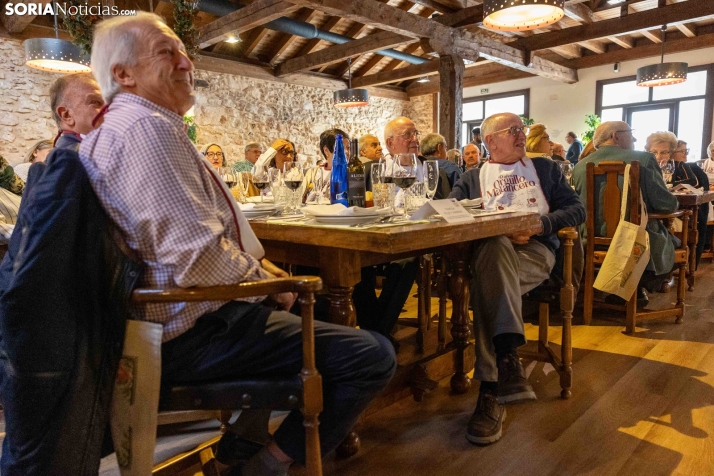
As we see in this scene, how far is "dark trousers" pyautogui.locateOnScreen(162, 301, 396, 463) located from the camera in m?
1.05

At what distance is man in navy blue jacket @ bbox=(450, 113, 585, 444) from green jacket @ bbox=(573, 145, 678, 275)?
2.78 ft

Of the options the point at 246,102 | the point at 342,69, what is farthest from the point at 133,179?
the point at 342,69

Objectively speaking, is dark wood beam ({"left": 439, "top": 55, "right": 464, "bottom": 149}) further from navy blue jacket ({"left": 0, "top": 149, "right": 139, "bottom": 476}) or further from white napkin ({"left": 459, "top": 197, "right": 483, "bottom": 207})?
navy blue jacket ({"left": 0, "top": 149, "right": 139, "bottom": 476})

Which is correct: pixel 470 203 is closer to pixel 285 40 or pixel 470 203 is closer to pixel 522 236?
pixel 522 236

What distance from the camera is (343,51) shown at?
301 inches

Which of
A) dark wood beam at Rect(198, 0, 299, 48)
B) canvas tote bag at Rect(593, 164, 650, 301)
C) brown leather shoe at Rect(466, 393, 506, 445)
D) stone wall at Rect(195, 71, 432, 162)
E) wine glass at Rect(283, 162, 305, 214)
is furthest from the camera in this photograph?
stone wall at Rect(195, 71, 432, 162)

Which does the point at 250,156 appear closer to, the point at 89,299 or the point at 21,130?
the point at 21,130

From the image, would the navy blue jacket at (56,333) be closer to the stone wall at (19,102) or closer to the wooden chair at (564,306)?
the wooden chair at (564,306)

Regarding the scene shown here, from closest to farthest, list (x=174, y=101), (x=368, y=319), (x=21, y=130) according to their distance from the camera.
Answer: (x=174, y=101), (x=368, y=319), (x=21, y=130)

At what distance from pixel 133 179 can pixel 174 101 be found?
29 centimetres

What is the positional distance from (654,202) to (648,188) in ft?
0.29

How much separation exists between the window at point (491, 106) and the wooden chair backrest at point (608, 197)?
7.83 m

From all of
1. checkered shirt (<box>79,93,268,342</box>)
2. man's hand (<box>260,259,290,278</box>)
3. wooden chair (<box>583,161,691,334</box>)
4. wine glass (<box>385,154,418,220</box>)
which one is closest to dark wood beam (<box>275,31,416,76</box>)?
wooden chair (<box>583,161,691,334</box>)

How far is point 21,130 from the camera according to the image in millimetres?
5895
